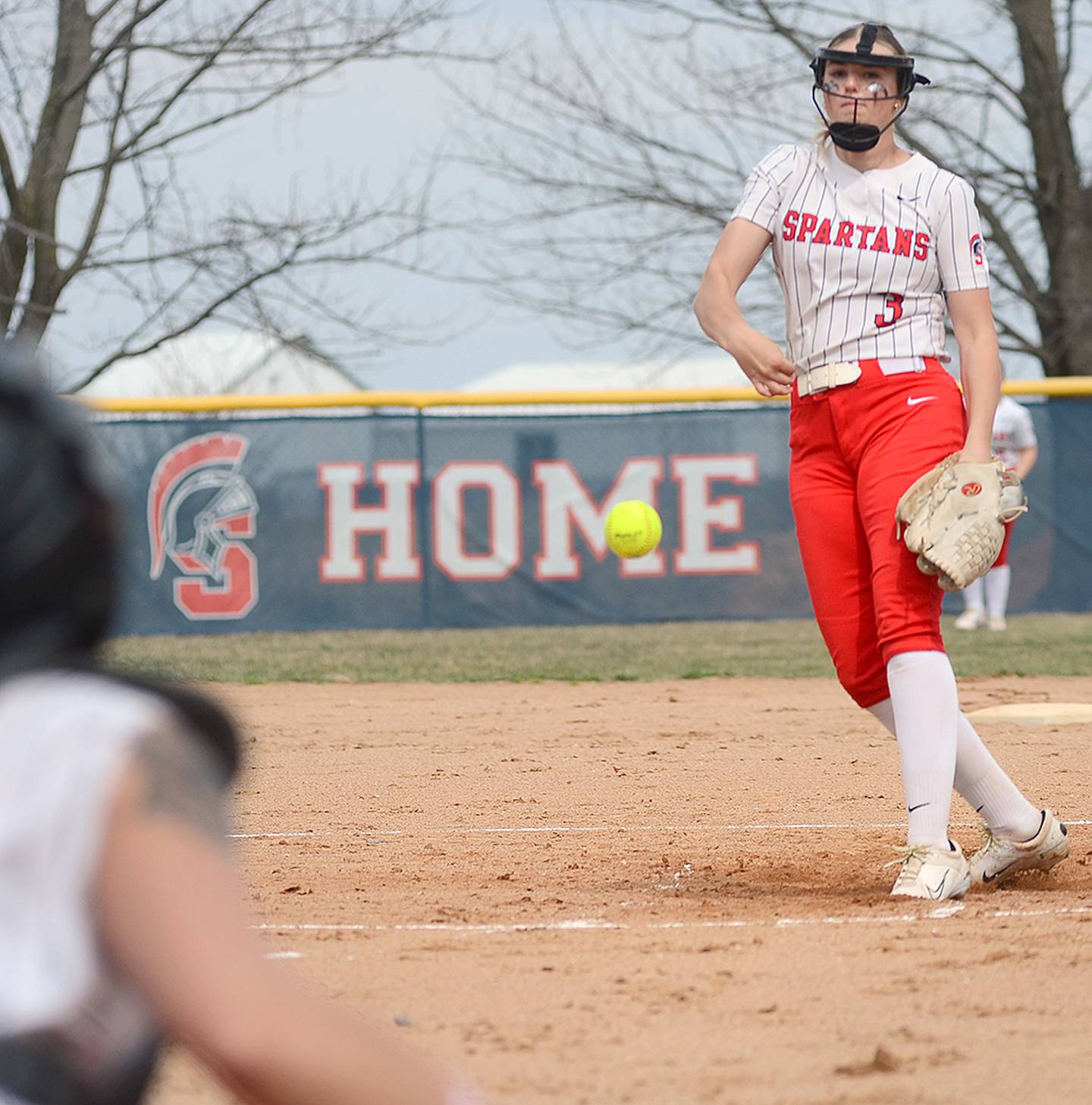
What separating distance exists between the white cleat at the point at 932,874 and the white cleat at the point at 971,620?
9592 mm

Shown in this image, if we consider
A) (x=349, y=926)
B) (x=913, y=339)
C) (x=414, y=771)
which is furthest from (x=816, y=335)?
(x=414, y=771)

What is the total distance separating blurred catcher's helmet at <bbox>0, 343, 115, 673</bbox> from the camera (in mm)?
1134

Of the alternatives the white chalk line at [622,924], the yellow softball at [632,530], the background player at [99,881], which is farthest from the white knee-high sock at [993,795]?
the yellow softball at [632,530]

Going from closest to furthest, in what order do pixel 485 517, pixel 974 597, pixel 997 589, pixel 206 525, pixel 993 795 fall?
1. pixel 993 795
2. pixel 997 589
3. pixel 974 597
4. pixel 206 525
5. pixel 485 517

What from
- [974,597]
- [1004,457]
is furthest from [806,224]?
[974,597]

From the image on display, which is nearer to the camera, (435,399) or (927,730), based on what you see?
(927,730)

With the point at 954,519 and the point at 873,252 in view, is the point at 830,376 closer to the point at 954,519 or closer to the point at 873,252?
the point at 873,252

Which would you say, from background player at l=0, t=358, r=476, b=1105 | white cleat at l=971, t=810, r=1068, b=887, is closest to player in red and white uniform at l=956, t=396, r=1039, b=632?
white cleat at l=971, t=810, r=1068, b=887

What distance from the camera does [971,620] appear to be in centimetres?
1341

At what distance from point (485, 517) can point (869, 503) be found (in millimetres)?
Answer: 10560

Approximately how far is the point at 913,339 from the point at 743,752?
125 inches

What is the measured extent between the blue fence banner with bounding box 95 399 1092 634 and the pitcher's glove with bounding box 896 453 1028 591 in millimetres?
10337

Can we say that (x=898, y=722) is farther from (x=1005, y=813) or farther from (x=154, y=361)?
(x=154, y=361)

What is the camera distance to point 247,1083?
3.67 ft
